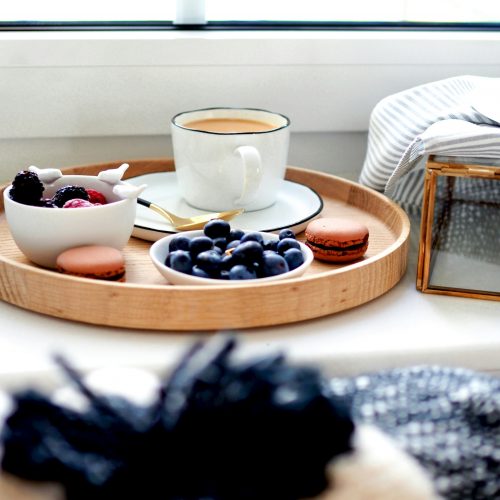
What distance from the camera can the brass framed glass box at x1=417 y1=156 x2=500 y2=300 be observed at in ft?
→ 2.36

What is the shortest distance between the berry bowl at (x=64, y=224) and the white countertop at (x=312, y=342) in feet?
0.19

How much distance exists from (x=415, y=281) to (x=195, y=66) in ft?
1.37

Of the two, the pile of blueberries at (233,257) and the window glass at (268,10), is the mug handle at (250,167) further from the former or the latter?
the window glass at (268,10)

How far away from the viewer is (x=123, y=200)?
2.35 feet

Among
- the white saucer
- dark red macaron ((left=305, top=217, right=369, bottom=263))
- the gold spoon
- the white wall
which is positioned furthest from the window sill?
dark red macaron ((left=305, top=217, right=369, bottom=263))

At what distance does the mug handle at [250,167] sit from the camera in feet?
2.61

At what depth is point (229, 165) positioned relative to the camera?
0.82 meters

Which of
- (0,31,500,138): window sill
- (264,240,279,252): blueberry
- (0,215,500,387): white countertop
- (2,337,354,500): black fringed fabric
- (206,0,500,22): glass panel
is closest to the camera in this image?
(2,337,354,500): black fringed fabric

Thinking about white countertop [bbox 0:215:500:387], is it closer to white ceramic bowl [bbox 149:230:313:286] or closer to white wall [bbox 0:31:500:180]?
white ceramic bowl [bbox 149:230:313:286]

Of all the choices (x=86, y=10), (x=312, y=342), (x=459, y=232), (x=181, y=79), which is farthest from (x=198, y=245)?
(x=86, y=10)

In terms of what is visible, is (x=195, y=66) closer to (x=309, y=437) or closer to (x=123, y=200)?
(x=123, y=200)

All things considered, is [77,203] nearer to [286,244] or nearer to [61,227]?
[61,227]

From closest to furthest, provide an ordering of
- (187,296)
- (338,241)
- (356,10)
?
(187,296) → (338,241) → (356,10)

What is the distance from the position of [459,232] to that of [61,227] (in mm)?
360
